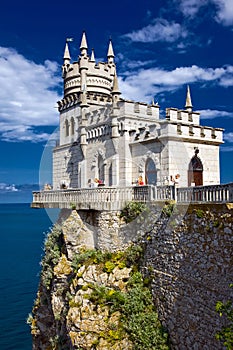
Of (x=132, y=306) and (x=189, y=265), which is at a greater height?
(x=189, y=265)

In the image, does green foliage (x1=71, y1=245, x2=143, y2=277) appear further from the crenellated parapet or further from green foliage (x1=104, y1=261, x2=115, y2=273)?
the crenellated parapet

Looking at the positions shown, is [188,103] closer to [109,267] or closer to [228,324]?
[109,267]

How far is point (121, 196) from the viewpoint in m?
18.4

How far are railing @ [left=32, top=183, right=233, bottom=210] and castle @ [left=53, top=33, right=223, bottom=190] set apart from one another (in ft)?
6.48

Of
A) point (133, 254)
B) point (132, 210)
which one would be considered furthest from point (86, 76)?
point (133, 254)

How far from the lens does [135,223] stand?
1744cm

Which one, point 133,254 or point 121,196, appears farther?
point 121,196

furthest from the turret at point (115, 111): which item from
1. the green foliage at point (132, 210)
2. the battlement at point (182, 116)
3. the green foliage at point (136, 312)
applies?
the green foliage at point (136, 312)

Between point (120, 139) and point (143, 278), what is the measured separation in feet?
27.3

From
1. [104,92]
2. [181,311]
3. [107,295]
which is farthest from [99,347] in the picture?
[104,92]

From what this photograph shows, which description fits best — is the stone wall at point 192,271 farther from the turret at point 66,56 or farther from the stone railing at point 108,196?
the turret at point 66,56

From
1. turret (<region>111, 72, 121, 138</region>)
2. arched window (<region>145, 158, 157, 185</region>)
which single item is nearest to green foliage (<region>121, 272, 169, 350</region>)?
arched window (<region>145, 158, 157, 185</region>)

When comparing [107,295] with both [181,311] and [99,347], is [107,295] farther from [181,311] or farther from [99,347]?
Answer: [181,311]

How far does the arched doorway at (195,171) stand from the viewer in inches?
780
